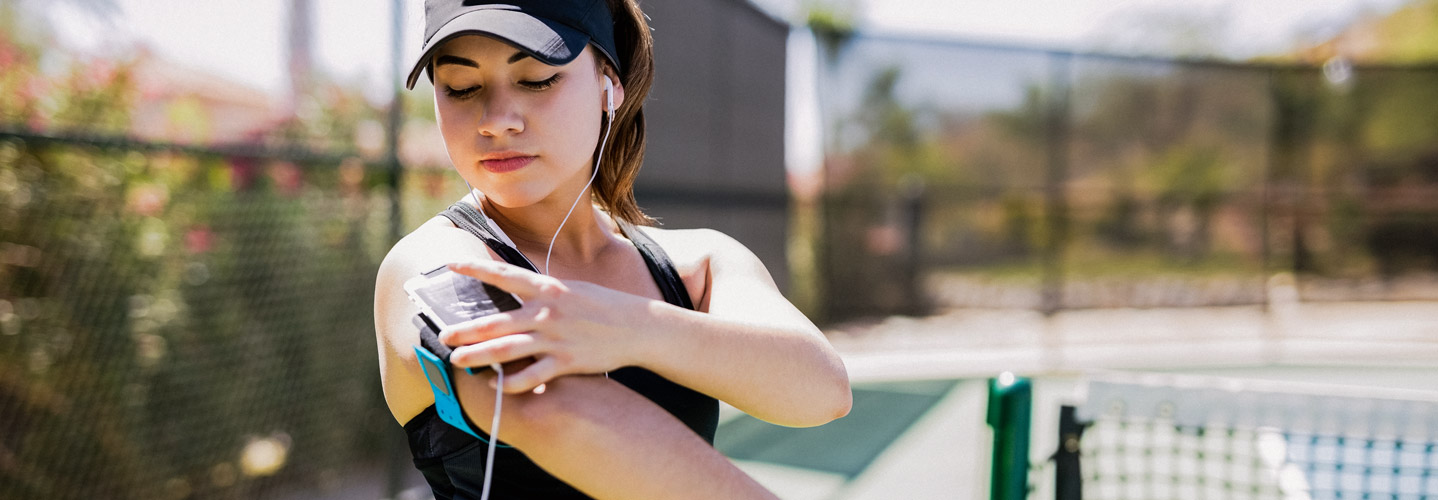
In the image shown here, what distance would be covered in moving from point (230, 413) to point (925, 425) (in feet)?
11.2

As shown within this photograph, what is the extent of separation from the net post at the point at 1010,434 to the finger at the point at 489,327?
127 centimetres

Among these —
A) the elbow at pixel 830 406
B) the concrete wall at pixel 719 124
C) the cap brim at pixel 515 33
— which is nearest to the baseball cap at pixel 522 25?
the cap brim at pixel 515 33

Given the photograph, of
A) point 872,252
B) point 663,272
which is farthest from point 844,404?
point 872,252

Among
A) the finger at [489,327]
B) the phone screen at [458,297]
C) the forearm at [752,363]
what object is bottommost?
the forearm at [752,363]

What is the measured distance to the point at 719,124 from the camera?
243 inches

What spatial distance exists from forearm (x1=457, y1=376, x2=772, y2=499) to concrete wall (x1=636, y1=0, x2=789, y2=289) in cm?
307

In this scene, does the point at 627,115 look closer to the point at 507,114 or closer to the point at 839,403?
the point at 507,114

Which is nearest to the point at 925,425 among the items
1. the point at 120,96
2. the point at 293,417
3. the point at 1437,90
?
the point at 293,417

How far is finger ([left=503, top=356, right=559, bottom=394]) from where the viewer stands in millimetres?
919

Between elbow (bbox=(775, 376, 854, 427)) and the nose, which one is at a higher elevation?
the nose

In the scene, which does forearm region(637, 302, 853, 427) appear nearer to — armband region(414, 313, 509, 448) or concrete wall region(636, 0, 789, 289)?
armband region(414, 313, 509, 448)

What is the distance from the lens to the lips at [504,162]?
1.16 metres

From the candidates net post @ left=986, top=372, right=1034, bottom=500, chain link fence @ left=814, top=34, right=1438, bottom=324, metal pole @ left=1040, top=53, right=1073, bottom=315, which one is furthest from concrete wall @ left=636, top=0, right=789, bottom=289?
net post @ left=986, top=372, right=1034, bottom=500

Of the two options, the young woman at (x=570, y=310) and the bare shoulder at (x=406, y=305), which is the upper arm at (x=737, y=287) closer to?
the young woman at (x=570, y=310)
